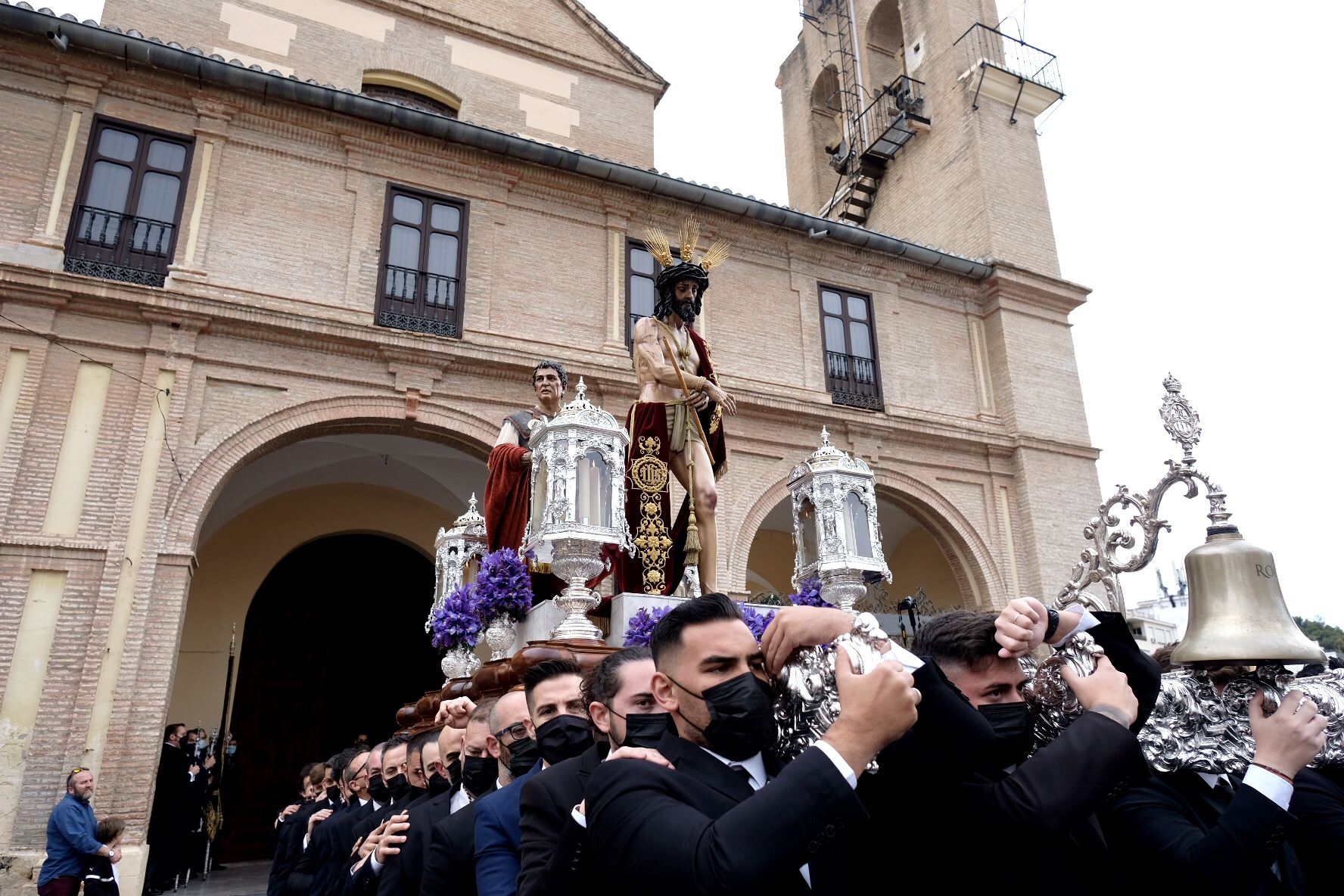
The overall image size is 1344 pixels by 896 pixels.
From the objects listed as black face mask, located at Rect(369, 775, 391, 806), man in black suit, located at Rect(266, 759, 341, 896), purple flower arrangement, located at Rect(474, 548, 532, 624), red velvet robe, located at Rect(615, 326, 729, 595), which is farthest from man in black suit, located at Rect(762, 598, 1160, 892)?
man in black suit, located at Rect(266, 759, 341, 896)

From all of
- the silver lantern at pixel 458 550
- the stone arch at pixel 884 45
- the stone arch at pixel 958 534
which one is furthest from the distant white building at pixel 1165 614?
the silver lantern at pixel 458 550

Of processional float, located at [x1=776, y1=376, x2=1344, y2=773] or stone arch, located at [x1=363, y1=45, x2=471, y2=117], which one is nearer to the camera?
→ processional float, located at [x1=776, y1=376, x2=1344, y2=773]

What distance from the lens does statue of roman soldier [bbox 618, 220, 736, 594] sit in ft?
19.6

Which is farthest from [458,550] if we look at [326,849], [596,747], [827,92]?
[827,92]

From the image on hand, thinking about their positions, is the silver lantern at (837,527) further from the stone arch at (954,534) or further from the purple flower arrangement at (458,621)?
the stone arch at (954,534)

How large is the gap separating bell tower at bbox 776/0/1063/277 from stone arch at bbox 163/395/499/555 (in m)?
9.89

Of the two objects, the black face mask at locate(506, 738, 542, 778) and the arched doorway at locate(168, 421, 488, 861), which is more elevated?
the arched doorway at locate(168, 421, 488, 861)

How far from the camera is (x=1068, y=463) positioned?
1550 centimetres

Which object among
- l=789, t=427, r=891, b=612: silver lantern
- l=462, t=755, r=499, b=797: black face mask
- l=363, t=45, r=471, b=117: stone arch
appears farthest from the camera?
l=363, t=45, r=471, b=117: stone arch

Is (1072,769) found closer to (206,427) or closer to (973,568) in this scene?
(206,427)

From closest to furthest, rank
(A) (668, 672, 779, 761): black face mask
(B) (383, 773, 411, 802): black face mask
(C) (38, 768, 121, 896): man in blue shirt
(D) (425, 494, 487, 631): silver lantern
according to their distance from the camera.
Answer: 1. (A) (668, 672, 779, 761): black face mask
2. (B) (383, 773, 411, 802): black face mask
3. (C) (38, 768, 121, 896): man in blue shirt
4. (D) (425, 494, 487, 631): silver lantern

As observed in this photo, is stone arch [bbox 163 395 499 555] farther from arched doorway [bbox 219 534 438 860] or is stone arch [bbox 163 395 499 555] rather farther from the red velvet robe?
the red velvet robe

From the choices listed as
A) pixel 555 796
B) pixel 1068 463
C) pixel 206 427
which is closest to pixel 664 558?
pixel 555 796

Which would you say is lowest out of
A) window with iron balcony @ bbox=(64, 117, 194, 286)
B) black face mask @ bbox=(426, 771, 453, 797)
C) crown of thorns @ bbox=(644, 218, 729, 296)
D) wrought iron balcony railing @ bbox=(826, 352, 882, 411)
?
black face mask @ bbox=(426, 771, 453, 797)
